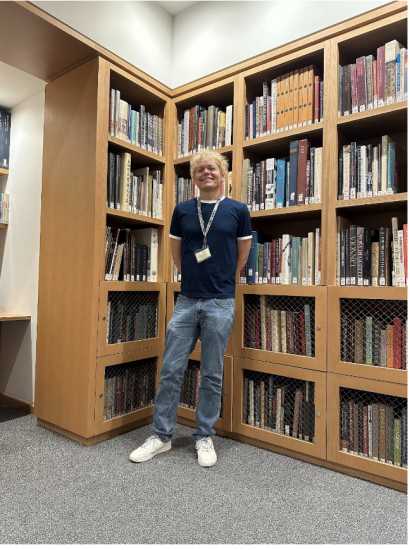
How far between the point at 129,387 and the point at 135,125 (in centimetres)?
165

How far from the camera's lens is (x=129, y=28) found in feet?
7.79

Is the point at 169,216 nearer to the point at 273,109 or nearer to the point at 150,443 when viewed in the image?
the point at 273,109

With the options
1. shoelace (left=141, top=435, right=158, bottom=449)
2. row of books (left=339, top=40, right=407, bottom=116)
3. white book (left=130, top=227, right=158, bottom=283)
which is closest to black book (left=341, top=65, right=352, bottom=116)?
row of books (left=339, top=40, right=407, bottom=116)

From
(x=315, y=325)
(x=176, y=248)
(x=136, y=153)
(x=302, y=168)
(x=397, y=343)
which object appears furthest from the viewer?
(x=136, y=153)

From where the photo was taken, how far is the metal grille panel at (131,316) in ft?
7.66

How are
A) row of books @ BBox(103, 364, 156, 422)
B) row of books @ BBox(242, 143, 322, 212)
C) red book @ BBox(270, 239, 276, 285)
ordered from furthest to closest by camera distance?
row of books @ BBox(103, 364, 156, 422)
red book @ BBox(270, 239, 276, 285)
row of books @ BBox(242, 143, 322, 212)

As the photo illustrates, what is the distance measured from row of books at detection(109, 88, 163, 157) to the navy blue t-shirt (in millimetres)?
659

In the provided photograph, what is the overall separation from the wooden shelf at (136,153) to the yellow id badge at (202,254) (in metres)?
0.86

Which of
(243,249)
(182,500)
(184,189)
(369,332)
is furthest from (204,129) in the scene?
(182,500)

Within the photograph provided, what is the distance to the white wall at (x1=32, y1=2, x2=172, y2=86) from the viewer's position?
2.07 m

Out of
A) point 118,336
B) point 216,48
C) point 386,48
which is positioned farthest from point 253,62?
point 118,336

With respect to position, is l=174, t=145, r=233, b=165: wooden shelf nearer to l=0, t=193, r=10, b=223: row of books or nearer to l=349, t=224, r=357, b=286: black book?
l=349, t=224, r=357, b=286: black book

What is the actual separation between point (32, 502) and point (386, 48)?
8.42 ft

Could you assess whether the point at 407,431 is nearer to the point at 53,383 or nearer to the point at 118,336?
the point at 118,336
